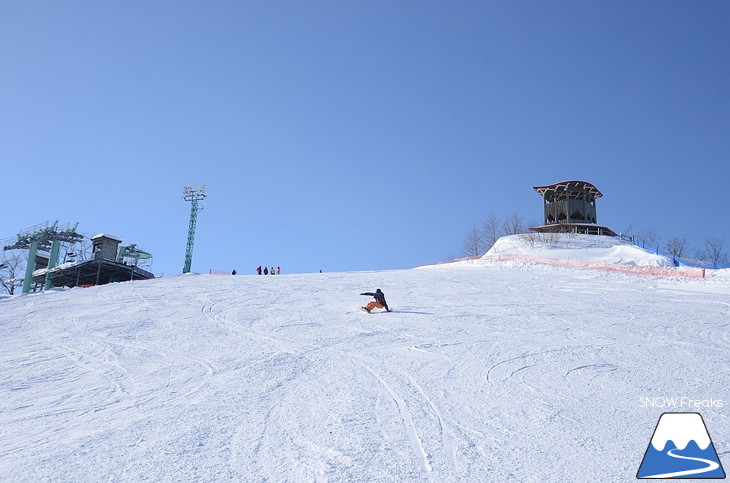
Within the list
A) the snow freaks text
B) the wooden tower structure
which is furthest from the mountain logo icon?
the wooden tower structure

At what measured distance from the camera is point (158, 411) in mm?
7059

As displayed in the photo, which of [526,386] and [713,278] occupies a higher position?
[713,278]

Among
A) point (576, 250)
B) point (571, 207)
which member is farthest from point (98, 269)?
point (571, 207)

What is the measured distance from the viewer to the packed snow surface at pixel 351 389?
17.8ft

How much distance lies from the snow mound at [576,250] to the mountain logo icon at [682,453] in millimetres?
31987

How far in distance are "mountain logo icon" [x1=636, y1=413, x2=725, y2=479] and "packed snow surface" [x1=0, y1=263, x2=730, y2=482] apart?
0.53 feet

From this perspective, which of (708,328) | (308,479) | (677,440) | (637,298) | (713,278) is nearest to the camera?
(308,479)

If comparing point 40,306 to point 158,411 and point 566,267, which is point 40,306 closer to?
point 158,411

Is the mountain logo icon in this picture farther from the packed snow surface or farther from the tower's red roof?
the tower's red roof

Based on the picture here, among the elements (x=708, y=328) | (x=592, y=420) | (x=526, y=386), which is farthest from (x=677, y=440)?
(x=708, y=328)

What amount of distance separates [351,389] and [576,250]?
136 ft

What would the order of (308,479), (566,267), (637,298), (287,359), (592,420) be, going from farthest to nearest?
(566,267)
(637,298)
(287,359)
(592,420)
(308,479)

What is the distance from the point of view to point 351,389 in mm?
8094

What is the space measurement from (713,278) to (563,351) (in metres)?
19.2
